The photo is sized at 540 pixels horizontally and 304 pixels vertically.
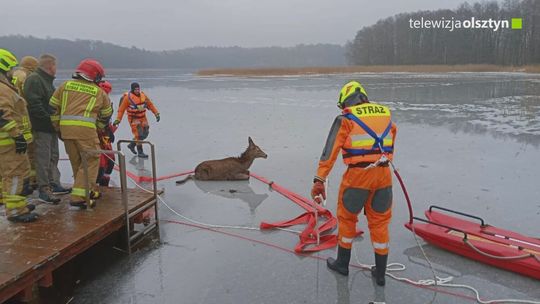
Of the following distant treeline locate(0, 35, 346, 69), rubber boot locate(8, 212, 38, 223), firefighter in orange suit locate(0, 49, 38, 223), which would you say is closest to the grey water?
rubber boot locate(8, 212, 38, 223)

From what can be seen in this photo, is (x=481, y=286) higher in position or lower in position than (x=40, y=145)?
lower

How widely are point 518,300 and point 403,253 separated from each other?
1.12 metres

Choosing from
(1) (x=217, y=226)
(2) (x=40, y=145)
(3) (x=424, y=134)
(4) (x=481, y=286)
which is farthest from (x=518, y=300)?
(3) (x=424, y=134)

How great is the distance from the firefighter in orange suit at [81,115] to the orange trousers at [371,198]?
2762mm

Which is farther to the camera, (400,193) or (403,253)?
(400,193)

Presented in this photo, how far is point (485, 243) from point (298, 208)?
2366mm

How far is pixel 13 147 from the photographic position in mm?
3898

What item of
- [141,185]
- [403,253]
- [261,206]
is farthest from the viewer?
[141,185]

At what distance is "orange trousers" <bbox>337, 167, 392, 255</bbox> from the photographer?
11.0 ft

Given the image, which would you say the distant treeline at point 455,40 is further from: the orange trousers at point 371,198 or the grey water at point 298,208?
the orange trousers at point 371,198

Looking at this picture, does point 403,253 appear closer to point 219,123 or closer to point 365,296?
point 365,296

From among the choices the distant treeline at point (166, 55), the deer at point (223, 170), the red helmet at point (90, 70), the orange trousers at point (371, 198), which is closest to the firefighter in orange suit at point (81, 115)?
the red helmet at point (90, 70)

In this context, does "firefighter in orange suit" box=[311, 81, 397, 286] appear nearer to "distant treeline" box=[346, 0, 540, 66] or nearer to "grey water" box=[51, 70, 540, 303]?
"grey water" box=[51, 70, 540, 303]

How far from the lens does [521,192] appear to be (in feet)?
18.9
